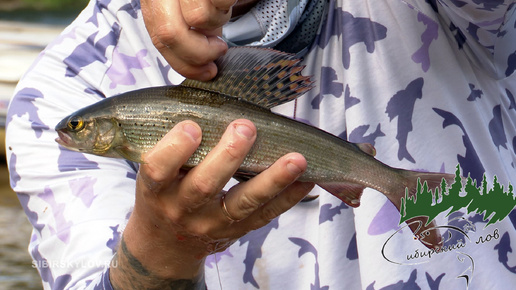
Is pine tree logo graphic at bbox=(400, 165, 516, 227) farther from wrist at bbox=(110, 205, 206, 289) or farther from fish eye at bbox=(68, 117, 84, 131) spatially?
fish eye at bbox=(68, 117, 84, 131)

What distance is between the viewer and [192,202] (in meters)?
1.68

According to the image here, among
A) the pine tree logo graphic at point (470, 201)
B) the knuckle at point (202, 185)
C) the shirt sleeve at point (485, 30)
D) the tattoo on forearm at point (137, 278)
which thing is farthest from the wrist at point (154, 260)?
the shirt sleeve at point (485, 30)

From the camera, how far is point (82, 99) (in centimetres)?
245

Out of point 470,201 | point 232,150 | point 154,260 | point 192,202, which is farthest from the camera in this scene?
point 470,201

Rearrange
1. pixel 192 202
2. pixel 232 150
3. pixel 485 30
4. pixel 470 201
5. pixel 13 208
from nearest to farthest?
1. pixel 232 150
2. pixel 192 202
3. pixel 485 30
4. pixel 470 201
5. pixel 13 208

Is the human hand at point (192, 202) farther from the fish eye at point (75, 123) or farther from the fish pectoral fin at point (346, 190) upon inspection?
the fish eye at point (75, 123)

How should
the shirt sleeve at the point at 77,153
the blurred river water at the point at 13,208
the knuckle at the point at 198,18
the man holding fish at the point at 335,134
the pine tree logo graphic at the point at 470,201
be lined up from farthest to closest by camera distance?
the blurred river water at the point at 13,208
the shirt sleeve at the point at 77,153
the man holding fish at the point at 335,134
the pine tree logo graphic at the point at 470,201
the knuckle at the point at 198,18

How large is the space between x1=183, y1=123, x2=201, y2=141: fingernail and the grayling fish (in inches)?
1.8

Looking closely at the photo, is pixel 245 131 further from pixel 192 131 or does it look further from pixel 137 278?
pixel 137 278

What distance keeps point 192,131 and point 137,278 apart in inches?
23.5

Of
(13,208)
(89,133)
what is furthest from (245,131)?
(13,208)

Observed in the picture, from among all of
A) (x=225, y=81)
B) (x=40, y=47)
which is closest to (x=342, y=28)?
(x=225, y=81)

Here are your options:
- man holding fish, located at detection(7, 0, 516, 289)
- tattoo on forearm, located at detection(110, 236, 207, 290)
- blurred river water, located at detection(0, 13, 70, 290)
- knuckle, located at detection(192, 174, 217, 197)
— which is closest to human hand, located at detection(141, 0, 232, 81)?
knuckle, located at detection(192, 174, 217, 197)

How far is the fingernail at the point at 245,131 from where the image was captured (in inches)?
62.1
